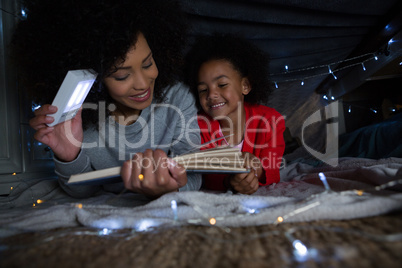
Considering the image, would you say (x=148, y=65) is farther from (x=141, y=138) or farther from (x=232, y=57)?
(x=232, y=57)

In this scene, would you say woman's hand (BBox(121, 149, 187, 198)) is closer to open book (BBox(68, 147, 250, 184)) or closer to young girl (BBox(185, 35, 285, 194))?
open book (BBox(68, 147, 250, 184))

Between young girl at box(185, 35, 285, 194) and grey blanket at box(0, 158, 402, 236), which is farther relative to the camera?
young girl at box(185, 35, 285, 194)

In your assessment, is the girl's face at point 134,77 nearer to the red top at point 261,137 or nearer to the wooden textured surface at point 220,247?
the red top at point 261,137

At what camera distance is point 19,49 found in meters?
0.93

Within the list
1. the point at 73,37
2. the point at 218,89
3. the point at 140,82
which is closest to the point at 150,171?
the point at 140,82

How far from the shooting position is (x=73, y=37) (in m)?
0.83

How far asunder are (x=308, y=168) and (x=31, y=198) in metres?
1.33

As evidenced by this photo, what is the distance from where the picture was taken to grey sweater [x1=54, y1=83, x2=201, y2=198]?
97 centimetres

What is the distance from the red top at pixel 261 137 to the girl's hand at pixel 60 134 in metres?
0.58

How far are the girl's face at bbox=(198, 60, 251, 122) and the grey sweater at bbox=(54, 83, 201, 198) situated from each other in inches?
4.6

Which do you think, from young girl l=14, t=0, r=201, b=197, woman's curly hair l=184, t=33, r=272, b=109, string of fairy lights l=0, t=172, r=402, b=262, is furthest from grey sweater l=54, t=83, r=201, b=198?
string of fairy lights l=0, t=172, r=402, b=262

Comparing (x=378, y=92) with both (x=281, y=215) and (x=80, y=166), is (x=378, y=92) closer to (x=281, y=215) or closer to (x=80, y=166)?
(x=281, y=215)

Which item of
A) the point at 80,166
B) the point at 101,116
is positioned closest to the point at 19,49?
the point at 101,116

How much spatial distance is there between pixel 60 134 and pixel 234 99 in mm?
824
